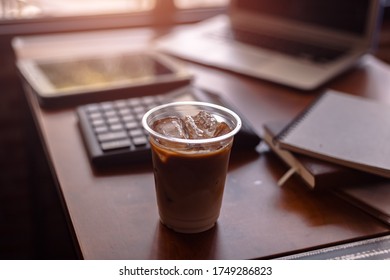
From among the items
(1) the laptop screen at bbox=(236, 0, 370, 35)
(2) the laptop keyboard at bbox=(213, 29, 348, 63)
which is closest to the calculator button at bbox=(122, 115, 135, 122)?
(2) the laptop keyboard at bbox=(213, 29, 348, 63)

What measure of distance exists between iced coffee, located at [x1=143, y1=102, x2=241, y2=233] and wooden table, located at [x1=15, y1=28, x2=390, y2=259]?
0.08 feet

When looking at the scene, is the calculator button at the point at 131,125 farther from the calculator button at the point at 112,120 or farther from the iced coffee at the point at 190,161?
the iced coffee at the point at 190,161

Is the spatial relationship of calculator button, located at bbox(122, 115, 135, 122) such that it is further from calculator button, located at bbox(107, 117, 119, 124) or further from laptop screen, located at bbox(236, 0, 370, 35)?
laptop screen, located at bbox(236, 0, 370, 35)

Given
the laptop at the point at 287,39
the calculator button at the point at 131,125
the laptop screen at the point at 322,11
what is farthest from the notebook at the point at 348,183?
the laptop screen at the point at 322,11

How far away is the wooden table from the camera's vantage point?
54 centimetres

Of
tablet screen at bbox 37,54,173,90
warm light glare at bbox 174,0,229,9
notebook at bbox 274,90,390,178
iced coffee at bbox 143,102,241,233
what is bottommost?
warm light glare at bbox 174,0,229,9

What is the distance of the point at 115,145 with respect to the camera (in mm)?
691

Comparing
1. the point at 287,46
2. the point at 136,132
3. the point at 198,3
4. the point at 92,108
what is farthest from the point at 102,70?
the point at 198,3

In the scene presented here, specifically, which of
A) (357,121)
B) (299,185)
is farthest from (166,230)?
(357,121)

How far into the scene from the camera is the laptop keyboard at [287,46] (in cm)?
110

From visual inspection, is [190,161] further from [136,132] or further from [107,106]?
[107,106]

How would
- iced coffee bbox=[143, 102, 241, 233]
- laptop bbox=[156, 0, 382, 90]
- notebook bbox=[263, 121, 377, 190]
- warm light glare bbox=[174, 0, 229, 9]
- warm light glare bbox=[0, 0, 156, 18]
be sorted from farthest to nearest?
1. warm light glare bbox=[174, 0, 229, 9]
2. warm light glare bbox=[0, 0, 156, 18]
3. laptop bbox=[156, 0, 382, 90]
4. notebook bbox=[263, 121, 377, 190]
5. iced coffee bbox=[143, 102, 241, 233]

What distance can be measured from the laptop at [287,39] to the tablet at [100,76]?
0.42ft

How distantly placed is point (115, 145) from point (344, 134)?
319 millimetres
